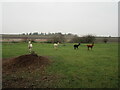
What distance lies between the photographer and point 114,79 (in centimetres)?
601

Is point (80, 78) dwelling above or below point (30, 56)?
below

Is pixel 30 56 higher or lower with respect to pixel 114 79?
higher

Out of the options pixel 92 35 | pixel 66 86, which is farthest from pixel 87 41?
pixel 66 86

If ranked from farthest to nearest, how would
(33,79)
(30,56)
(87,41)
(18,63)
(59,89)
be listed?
(87,41) < (30,56) < (18,63) < (33,79) < (59,89)

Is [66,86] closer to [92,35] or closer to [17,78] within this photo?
[17,78]

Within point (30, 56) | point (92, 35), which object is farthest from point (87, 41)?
point (30, 56)

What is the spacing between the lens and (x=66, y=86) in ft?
16.8

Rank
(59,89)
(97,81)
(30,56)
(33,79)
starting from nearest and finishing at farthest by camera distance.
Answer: (59,89), (97,81), (33,79), (30,56)

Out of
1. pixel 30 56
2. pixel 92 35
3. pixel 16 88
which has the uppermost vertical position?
pixel 92 35

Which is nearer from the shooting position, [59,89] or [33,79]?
[59,89]

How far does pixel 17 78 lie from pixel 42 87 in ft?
6.71

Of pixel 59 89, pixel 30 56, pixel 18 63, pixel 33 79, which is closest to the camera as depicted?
pixel 59 89

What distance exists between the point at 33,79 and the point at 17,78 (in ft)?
3.26

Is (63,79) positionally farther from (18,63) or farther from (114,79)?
(18,63)
